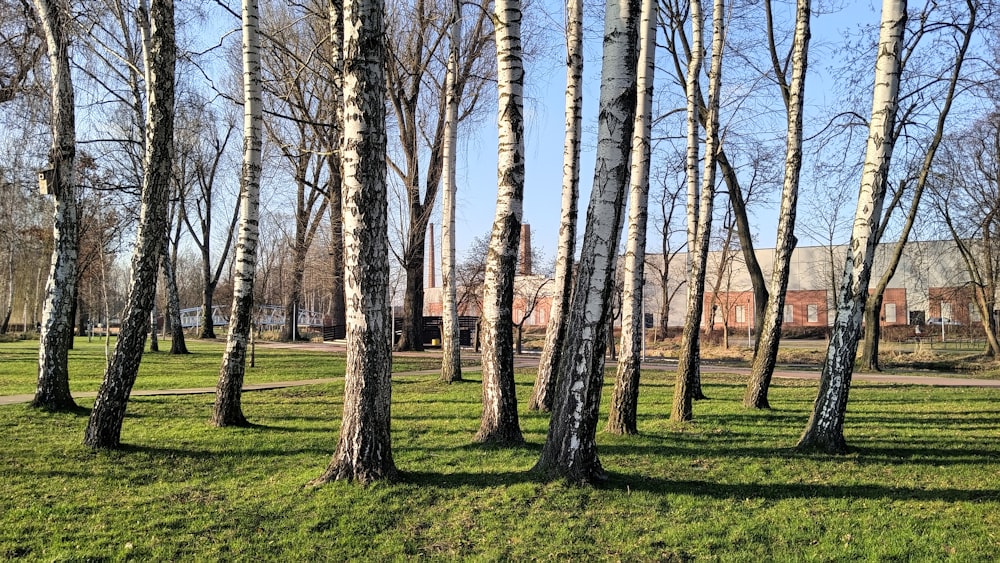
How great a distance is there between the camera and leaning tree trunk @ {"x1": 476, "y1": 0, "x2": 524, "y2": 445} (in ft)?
24.2

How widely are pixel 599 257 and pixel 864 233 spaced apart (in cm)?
335

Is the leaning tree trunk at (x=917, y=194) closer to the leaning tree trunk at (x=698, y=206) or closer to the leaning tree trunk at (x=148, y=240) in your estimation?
the leaning tree trunk at (x=698, y=206)

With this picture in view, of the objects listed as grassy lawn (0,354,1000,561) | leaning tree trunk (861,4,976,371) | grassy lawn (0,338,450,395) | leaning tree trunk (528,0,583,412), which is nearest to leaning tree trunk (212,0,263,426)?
grassy lawn (0,354,1000,561)

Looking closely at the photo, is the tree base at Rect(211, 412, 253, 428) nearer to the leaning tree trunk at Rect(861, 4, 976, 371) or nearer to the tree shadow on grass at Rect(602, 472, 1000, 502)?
the tree shadow on grass at Rect(602, 472, 1000, 502)

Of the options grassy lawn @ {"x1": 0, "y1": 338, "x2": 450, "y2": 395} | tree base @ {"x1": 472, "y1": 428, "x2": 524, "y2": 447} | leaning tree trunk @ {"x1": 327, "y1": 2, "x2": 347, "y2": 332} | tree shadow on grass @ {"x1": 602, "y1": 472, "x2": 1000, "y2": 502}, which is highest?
leaning tree trunk @ {"x1": 327, "y1": 2, "x2": 347, "y2": 332}

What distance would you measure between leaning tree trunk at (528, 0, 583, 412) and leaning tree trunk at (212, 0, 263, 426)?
13.4 feet

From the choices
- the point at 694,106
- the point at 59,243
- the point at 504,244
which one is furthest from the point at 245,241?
the point at 694,106

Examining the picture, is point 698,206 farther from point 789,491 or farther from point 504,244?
point 789,491

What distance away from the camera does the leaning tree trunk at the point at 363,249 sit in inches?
219

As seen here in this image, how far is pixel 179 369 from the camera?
1783 centimetres

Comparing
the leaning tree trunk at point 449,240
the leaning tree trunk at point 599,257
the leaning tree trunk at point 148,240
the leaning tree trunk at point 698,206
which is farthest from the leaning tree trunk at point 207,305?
the leaning tree trunk at point 599,257

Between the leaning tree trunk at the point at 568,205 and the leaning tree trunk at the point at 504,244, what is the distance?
1.97 m

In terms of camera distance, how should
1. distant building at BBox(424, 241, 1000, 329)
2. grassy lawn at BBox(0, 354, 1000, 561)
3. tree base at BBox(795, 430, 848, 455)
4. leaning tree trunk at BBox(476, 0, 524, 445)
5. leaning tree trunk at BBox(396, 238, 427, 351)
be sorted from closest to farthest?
grassy lawn at BBox(0, 354, 1000, 561) → tree base at BBox(795, 430, 848, 455) → leaning tree trunk at BBox(476, 0, 524, 445) → leaning tree trunk at BBox(396, 238, 427, 351) → distant building at BBox(424, 241, 1000, 329)

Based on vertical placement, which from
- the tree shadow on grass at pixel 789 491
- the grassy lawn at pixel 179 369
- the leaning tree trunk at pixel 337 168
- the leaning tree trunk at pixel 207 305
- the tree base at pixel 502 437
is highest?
the leaning tree trunk at pixel 337 168
